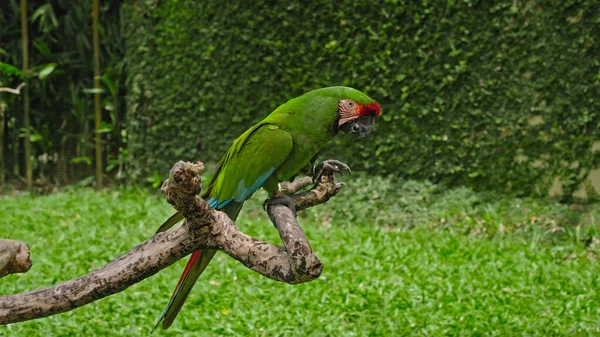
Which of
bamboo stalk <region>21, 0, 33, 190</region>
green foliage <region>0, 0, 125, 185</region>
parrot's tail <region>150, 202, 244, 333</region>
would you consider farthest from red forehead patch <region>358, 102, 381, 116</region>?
bamboo stalk <region>21, 0, 33, 190</region>

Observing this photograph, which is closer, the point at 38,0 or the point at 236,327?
the point at 236,327

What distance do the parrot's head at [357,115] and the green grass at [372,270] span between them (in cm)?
167

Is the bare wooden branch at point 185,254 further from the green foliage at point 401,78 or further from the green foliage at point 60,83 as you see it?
the green foliage at point 60,83

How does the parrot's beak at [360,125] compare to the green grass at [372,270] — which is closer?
the parrot's beak at [360,125]

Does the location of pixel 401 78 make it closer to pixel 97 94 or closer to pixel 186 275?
pixel 97 94

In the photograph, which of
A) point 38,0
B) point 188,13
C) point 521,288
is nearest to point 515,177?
point 521,288

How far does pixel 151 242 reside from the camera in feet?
6.86

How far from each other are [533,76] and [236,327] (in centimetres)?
333

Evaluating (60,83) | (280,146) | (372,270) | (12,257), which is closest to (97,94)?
(60,83)

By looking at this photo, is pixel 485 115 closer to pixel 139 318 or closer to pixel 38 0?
pixel 139 318

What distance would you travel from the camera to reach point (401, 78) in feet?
19.9

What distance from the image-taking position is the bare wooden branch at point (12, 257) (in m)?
2.20

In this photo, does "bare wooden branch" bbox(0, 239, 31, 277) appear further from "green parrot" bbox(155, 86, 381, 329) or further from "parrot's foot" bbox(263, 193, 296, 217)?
"parrot's foot" bbox(263, 193, 296, 217)

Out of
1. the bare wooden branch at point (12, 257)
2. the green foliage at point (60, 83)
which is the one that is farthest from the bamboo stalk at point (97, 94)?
the bare wooden branch at point (12, 257)
